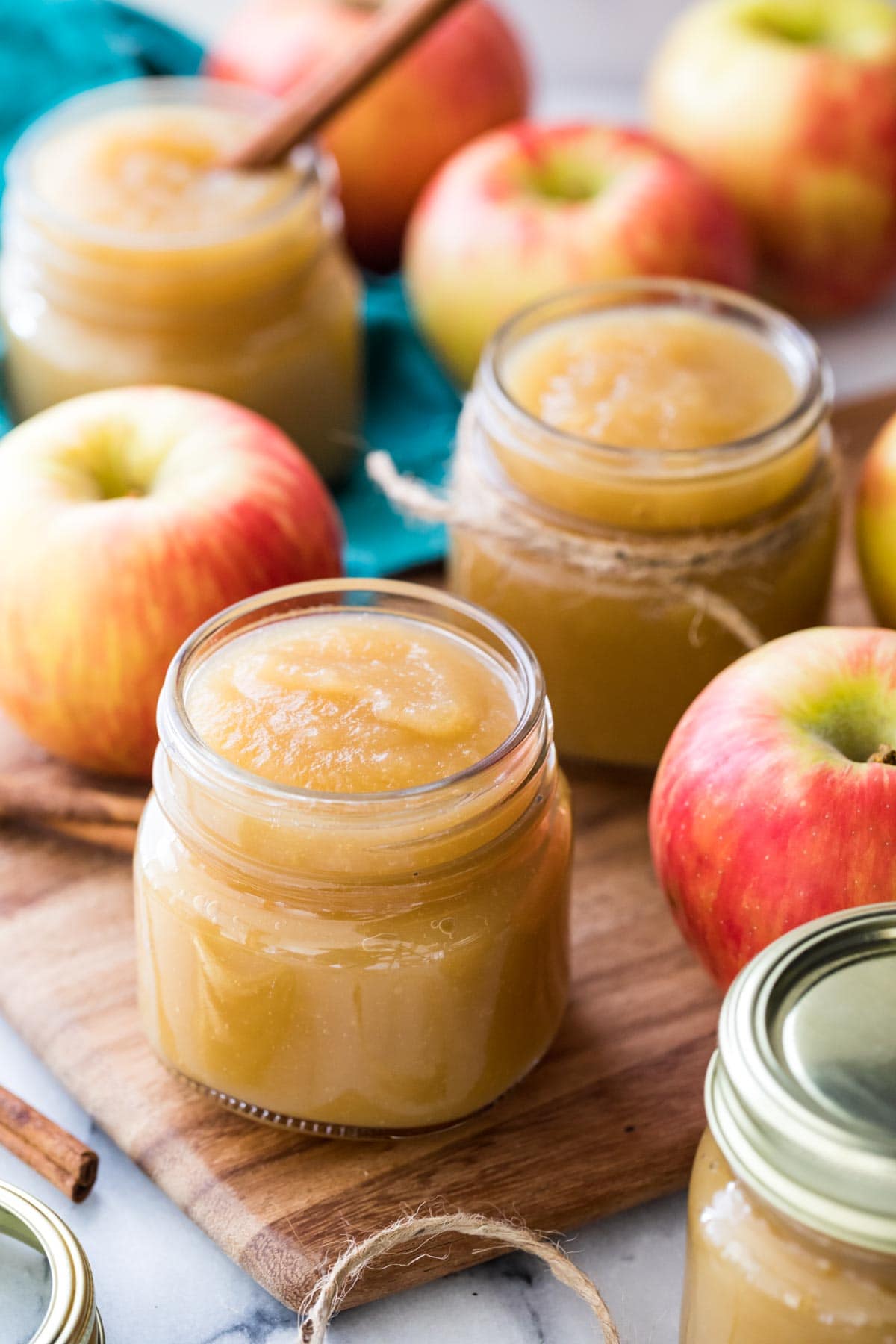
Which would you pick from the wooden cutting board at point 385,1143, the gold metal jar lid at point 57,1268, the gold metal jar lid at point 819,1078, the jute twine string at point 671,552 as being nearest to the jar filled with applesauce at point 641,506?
the jute twine string at point 671,552

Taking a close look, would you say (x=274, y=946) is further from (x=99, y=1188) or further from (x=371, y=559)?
(x=371, y=559)

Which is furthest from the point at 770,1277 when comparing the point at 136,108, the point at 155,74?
the point at 155,74

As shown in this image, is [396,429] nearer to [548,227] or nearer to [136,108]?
[548,227]

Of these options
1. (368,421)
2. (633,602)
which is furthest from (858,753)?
(368,421)

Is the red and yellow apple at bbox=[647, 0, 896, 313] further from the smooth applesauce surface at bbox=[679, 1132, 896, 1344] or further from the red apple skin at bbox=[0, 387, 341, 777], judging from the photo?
the smooth applesauce surface at bbox=[679, 1132, 896, 1344]

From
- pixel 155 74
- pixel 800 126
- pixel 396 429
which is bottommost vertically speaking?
pixel 396 429

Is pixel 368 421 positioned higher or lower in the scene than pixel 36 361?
lower
